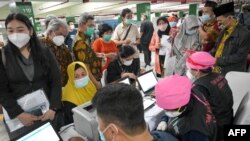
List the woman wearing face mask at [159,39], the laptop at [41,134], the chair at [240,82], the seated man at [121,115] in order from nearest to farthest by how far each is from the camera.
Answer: the seated man at [121,115] → the laptop at [41,134] → the chair at [240,82] → the woman wearing face mask at [159,39]

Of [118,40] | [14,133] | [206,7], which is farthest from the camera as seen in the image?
[118,40]

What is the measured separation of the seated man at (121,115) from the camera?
0.97 meters

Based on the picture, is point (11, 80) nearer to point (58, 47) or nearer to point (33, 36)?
point (33, 36)

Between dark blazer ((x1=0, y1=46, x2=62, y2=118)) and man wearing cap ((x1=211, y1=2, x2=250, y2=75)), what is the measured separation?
6.09 feet

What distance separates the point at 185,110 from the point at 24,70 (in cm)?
122

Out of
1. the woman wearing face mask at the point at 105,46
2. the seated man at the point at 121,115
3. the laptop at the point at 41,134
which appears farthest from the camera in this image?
the woman wearing face mask at the point at 105,46

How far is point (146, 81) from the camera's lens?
2721 millimetres

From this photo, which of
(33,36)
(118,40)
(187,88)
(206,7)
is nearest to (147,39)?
(118,40)

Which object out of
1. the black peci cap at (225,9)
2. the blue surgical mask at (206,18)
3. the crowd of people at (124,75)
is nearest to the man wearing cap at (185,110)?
the crowd of people at (124,75)

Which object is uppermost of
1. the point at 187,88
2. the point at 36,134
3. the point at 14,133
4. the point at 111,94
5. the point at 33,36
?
the point at 33,36

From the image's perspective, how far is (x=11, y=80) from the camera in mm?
1833

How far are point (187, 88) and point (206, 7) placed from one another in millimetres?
2502

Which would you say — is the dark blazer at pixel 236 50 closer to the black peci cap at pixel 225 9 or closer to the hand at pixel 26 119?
the black peci cap at pixel 225 9

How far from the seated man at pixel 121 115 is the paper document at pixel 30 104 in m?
0.98
